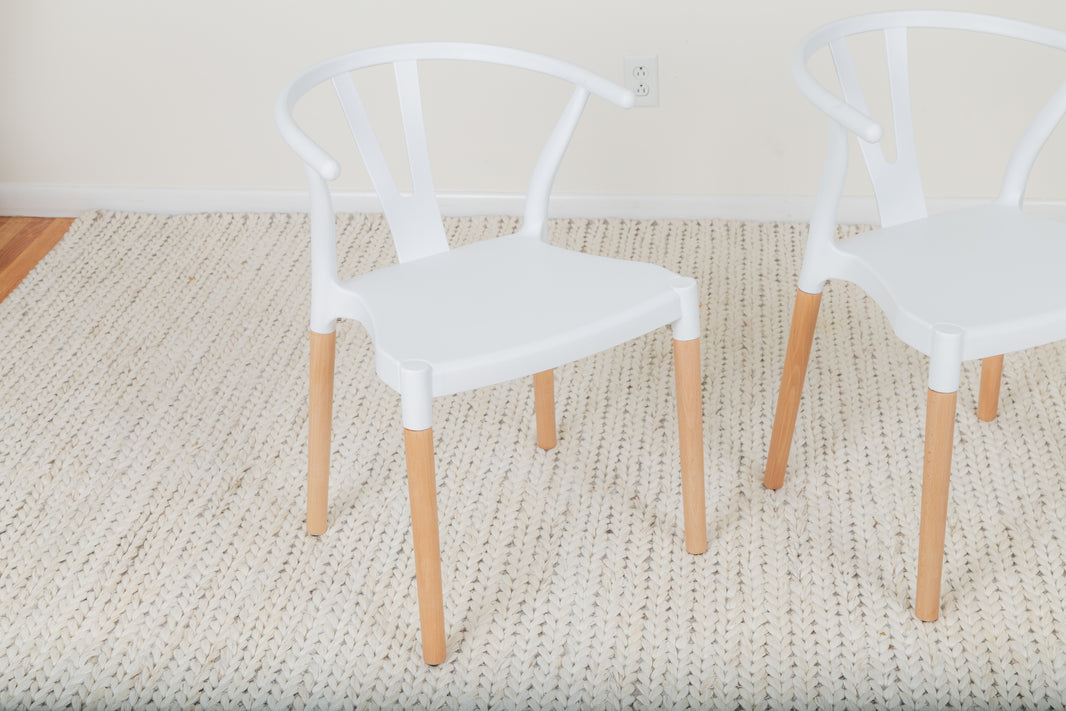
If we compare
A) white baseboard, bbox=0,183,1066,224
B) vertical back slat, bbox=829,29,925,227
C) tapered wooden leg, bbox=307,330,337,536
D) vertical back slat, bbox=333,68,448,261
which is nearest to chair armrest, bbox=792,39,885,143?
vertical back slat, bbox=829,29,925,227

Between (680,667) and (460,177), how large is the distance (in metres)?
1.36

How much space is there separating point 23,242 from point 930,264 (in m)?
1.91

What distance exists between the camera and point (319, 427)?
52.3 inches

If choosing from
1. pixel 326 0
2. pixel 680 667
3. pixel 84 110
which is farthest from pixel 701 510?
pixel 84 110

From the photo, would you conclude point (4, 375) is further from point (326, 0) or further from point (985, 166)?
point (985, 166)

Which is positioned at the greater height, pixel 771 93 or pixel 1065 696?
pixel 771 93

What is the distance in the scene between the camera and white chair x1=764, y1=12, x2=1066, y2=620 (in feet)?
3.59

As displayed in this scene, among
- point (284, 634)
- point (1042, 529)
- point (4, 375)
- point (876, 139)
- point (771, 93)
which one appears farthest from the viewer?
point (771, 93)

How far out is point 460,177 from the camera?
7.51 feet

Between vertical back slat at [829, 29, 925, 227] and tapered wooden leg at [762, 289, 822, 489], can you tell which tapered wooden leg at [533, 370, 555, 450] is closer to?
tapered wooden leg at [762, 289, 822, 489]

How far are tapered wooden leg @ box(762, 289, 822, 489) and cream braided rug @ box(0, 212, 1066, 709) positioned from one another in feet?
0.15

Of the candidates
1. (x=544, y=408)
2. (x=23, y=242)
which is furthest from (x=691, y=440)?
(x=23, y=242)

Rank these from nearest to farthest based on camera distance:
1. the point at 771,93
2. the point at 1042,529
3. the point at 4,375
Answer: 1. the point at 1042,529
2. the point at 4,375
3. the point at 771,93

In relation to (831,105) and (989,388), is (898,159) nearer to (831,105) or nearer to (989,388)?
(831,105)
